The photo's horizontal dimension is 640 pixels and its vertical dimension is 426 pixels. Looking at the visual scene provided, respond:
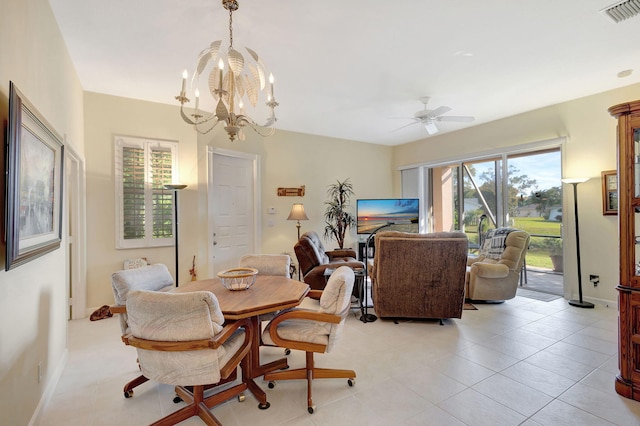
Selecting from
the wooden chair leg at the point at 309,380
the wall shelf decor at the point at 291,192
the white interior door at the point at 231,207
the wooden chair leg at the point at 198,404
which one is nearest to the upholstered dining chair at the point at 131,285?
the wooden chair leg at the point at 198,404

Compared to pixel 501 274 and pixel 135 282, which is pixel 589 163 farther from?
pixel 135 282

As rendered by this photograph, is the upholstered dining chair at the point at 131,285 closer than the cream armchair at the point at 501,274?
Yes

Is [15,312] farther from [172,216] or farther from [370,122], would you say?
[370,122]

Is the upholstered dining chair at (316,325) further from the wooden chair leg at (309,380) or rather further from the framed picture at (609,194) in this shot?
the framed picture at (609,194)

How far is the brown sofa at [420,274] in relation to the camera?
10.5ft

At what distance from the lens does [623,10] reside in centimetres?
228

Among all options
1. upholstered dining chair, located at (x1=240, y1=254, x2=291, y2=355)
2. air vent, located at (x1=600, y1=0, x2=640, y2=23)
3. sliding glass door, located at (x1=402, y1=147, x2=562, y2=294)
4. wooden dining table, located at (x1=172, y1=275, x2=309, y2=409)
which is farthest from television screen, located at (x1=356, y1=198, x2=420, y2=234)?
air vent, located at (x1=600, y1=0, x2=640, y2=23)

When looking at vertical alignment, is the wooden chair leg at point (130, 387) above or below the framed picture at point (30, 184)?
below

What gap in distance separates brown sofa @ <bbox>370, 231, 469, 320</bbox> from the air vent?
7.00 ft

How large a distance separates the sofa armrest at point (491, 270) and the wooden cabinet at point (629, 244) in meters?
1.92

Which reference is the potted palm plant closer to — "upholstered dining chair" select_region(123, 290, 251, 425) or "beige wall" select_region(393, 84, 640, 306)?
"beige wall" select_region(393, 84, 640, 306)

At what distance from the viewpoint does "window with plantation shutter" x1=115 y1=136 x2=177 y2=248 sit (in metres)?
3.88

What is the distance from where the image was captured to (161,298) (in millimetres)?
1579

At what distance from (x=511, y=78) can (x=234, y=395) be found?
4268 mm
